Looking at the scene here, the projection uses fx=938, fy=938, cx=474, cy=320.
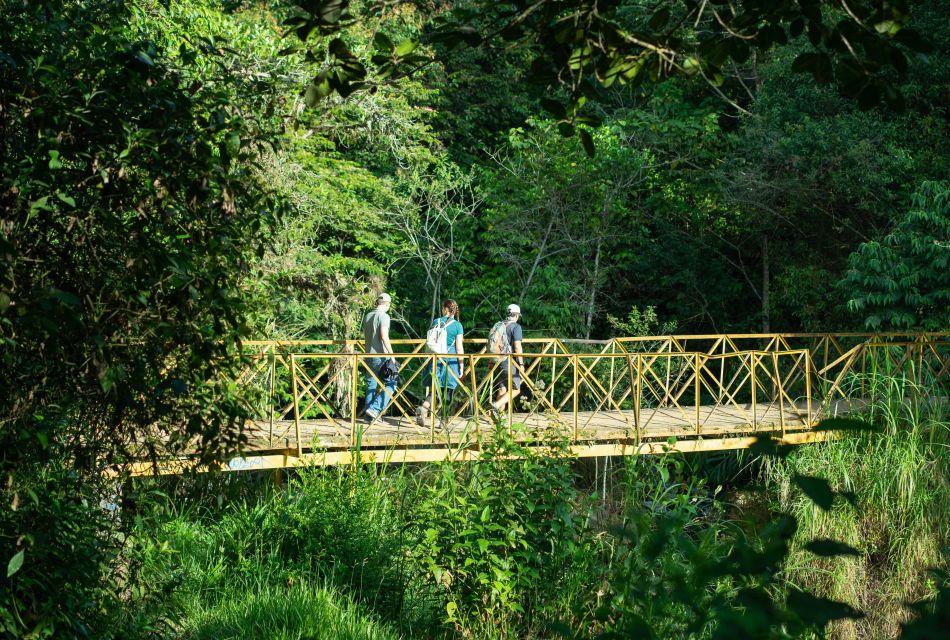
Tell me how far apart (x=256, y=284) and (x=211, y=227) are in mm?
752

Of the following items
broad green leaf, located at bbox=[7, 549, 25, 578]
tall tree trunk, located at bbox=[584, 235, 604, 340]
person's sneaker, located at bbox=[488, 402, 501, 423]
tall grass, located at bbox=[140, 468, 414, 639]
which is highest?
tall tree trunk, located at bbox=[584, 235, 604, 340]

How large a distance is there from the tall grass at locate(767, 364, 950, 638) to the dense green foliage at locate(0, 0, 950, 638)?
1.3 inches

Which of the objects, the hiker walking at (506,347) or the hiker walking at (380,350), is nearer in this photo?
the hiker walking at (380,350)

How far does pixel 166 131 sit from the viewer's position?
286cm

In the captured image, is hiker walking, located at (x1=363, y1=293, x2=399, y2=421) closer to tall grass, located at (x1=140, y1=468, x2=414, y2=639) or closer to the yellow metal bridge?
the yellow metal bridge

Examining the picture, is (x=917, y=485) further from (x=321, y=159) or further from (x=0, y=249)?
(x=321, y=159)

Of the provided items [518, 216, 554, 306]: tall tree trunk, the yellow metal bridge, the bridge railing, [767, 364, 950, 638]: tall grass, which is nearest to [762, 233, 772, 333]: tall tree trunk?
the bridge railing

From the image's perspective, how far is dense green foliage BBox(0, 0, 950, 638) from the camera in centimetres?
254

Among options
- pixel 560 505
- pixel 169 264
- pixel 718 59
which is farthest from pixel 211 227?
pixel 560 505

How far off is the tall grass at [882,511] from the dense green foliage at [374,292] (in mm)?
32

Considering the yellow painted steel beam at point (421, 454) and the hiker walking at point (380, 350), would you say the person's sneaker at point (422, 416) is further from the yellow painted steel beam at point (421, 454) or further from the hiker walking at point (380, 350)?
the yellow painted steel beam at point (421, 454)

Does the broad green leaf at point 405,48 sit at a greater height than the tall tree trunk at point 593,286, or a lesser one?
lesser

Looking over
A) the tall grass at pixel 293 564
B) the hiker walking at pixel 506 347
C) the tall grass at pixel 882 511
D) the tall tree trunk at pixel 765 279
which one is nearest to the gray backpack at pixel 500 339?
the hiker walking at pixel 506 347

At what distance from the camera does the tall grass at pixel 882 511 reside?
7.20 meters
